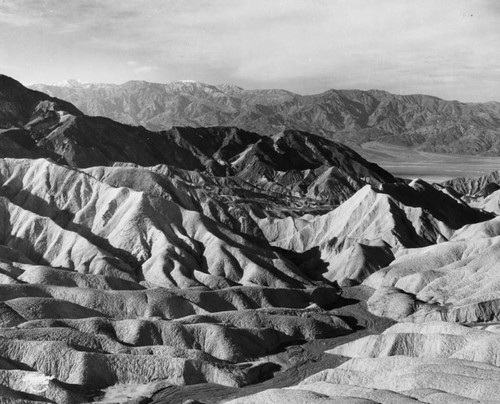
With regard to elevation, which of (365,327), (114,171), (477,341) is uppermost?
(114,171)

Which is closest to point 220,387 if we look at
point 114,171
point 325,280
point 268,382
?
point 268,382

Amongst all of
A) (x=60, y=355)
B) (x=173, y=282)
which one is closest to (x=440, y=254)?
(x=173, y=282)

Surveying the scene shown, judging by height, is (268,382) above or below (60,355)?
below

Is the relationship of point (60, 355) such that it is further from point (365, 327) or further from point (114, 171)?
point (114, 171)

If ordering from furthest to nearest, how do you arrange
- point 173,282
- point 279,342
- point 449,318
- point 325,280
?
point 325,280 → point 173,282 → point 449,318 → point 279,342

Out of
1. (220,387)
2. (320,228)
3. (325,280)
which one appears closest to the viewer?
(220,387)

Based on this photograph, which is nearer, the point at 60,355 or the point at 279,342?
the point at 60,355
